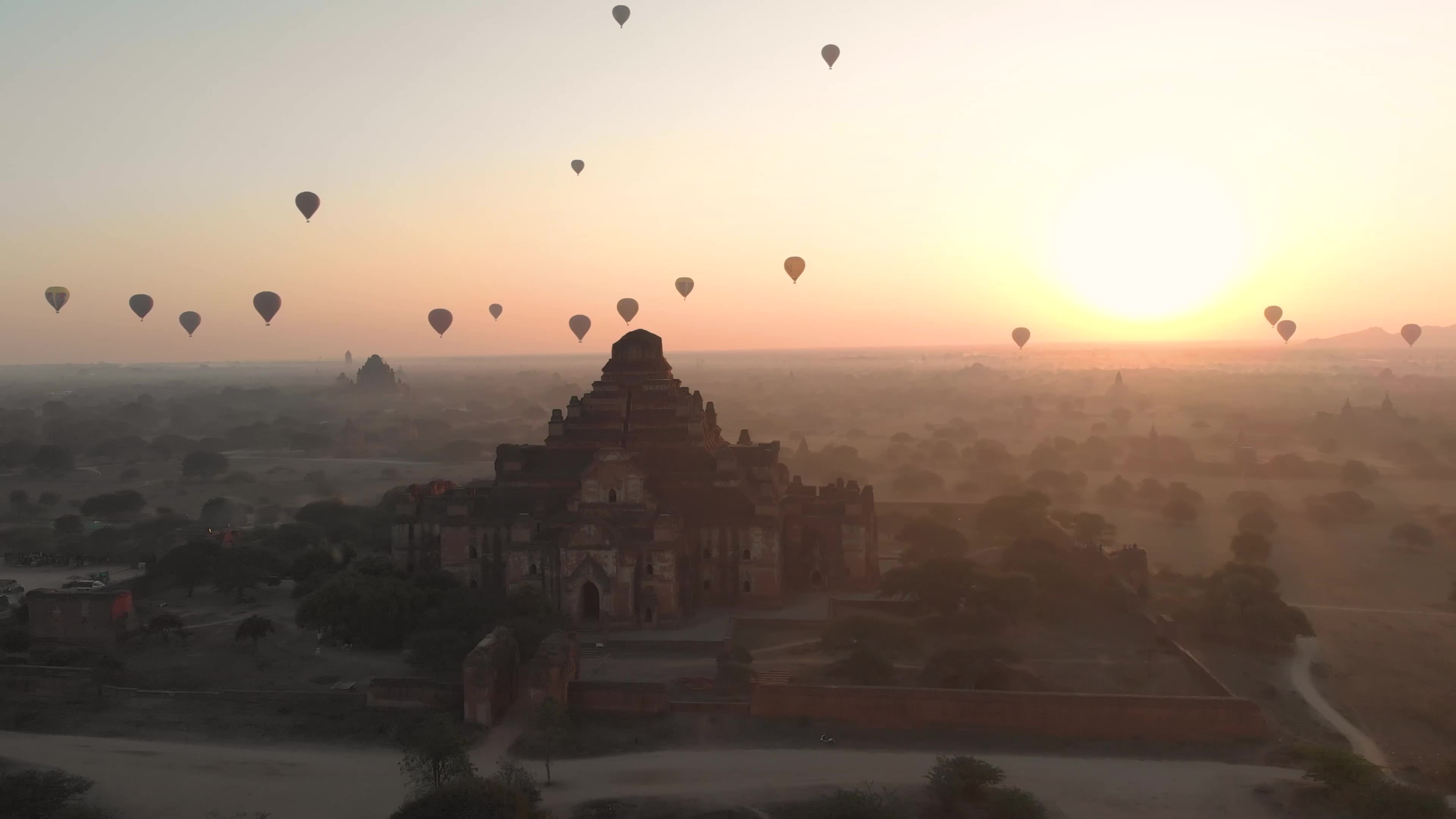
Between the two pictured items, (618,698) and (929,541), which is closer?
(618,698)

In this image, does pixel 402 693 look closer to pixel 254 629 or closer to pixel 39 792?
→ pixel 254 629

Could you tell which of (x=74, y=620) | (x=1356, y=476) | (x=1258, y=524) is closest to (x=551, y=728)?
(x=74, y=620)

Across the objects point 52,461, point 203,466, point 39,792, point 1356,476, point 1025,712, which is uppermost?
point 52,461

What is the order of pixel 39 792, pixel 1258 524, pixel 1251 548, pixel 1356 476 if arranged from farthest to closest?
1. pixel 1356 476
2. pixel 1258 524
3. pixel 1251 548
4. pixel 39 792

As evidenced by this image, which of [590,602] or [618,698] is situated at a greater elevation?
[590,602]

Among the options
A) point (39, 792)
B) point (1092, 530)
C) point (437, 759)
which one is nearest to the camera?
point (437, 759)

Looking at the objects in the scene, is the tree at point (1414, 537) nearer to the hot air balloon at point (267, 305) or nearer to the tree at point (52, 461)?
the hot air balloon at point (267, 305)

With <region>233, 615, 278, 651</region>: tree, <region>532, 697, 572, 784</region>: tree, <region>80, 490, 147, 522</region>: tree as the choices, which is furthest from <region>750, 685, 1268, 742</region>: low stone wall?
<region>80, 490, 147, 522</region>: tree
